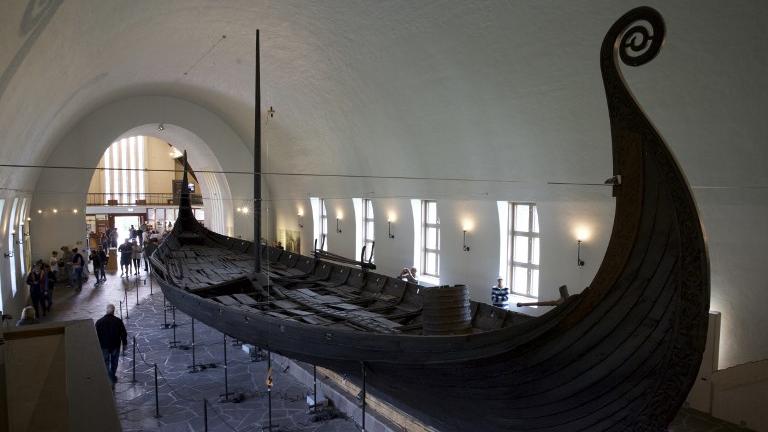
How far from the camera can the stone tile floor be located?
23.6 feet

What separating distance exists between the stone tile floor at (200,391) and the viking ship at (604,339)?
2053 mm

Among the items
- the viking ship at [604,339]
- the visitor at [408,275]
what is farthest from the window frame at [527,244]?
the viking ship at [604,339]

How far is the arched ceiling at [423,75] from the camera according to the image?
6.36m

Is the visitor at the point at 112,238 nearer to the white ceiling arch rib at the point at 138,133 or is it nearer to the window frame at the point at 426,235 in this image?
the white ceiling arch rib at the point at 138,133

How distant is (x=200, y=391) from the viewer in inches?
334

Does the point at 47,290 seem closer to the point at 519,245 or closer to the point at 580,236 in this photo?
the point at 519,245

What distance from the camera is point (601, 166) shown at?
28.8 feet

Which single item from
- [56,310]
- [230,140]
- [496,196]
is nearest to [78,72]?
[56,310]

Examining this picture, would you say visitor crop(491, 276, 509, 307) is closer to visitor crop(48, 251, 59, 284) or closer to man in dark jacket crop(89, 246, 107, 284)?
visitor crop(48, 251, 59, 284)

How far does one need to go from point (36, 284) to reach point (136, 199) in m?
23.3

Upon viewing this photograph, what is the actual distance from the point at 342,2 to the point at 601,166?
225 inches

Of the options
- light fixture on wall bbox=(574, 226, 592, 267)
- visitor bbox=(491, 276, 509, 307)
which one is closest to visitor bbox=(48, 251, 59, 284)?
visitor bbox=(491, 276, 509, 307)

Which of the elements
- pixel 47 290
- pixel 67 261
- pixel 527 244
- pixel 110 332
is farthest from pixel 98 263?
pixel 527 244

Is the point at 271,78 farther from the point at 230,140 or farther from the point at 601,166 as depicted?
the point at 601,166
